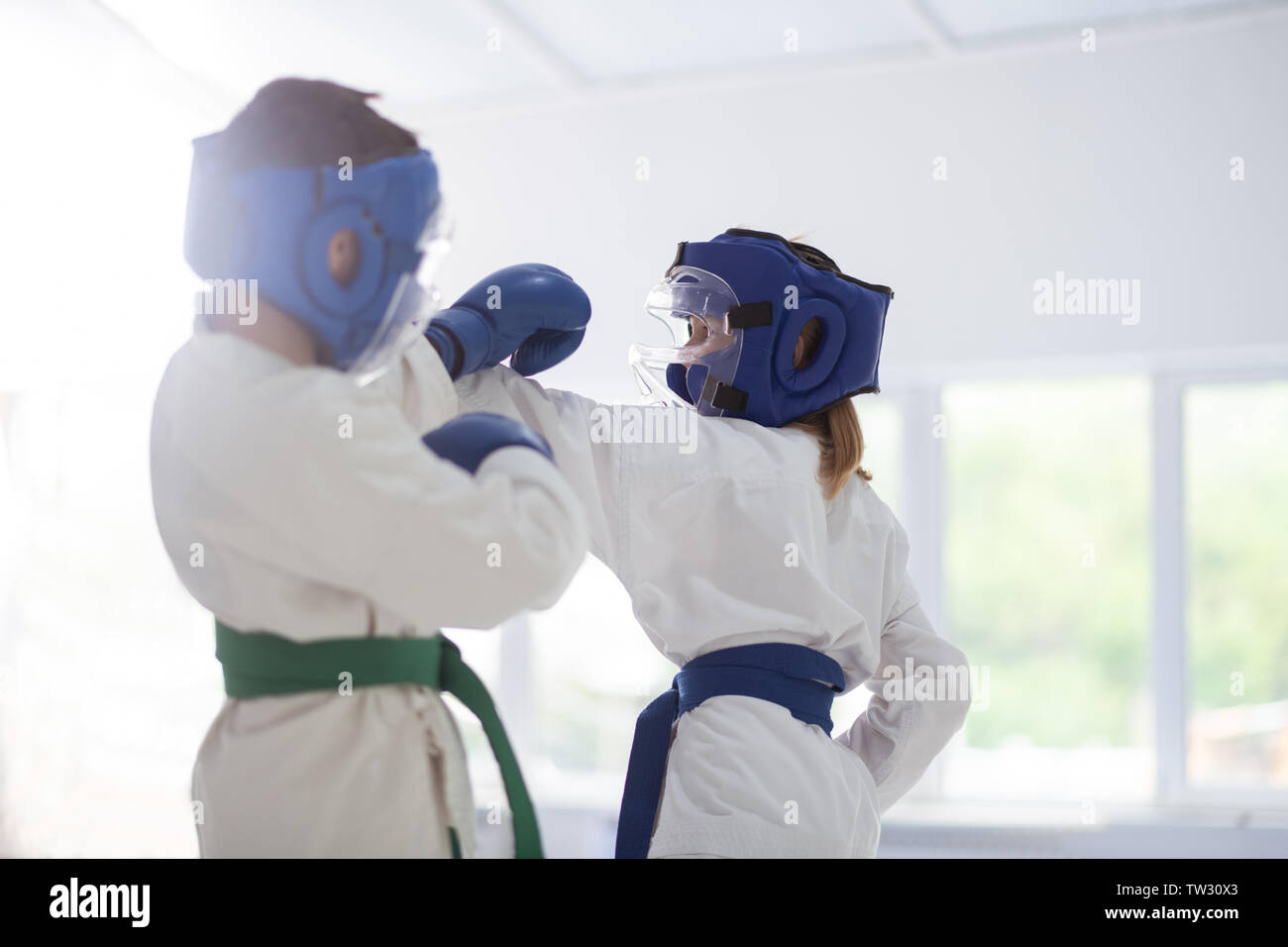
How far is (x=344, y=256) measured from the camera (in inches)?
42.3

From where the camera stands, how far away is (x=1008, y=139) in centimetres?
351

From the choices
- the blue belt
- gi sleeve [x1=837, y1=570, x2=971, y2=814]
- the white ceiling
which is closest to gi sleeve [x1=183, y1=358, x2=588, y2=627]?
the blue belt

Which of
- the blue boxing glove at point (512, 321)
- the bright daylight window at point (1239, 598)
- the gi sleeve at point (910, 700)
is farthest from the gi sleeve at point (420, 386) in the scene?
the bright daylight window at point (1239, 598)

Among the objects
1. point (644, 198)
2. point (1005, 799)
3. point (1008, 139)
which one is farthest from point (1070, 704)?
point (644, 198)

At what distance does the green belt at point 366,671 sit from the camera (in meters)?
1.07

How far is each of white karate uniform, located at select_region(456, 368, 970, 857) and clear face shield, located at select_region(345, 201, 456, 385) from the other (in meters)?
Result: 0.23

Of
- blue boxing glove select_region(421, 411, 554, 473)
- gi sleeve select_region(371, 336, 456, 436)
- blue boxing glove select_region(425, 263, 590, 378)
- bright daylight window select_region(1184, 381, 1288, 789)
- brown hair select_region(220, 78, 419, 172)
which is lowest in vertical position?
bright daylight window select_region(1184, 381, 1288, 789)

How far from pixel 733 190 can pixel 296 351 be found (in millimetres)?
2827

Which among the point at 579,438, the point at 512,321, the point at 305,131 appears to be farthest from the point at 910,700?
the point at 305,131

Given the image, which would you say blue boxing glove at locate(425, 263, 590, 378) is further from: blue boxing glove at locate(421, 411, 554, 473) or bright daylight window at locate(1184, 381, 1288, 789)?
bright daylight window at locate(1184, 381, 1288, 789)

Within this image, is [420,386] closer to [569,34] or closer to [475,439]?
[475,439]

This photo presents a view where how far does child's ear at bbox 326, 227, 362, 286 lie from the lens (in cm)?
106

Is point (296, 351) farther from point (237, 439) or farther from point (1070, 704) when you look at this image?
point (1070, 704)

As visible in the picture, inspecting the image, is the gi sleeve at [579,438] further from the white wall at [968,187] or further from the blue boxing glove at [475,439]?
the white wall at [968,187]
